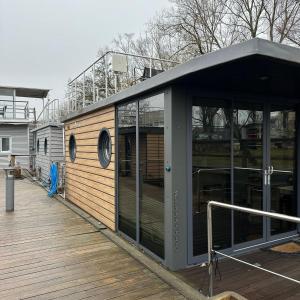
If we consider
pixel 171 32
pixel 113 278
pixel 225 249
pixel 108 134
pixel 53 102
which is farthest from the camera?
pixel 171 32

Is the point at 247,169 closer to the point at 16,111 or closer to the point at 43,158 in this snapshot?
the point at 43,158

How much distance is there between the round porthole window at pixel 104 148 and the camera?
5.75m

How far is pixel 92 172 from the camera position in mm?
6449

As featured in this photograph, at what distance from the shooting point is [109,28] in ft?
63.6

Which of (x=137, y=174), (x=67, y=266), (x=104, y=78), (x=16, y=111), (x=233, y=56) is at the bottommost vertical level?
(x=67, y=266)

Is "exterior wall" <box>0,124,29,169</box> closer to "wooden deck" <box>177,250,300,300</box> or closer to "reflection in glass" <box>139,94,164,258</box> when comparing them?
"reflection in glass" <box>139,94,164,258</box>

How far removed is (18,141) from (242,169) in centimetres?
1737

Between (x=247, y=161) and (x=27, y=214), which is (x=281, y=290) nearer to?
(x=247, y=161)

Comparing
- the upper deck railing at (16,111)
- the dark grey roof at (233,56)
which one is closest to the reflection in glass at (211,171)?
the dark grey roof at (233,56)

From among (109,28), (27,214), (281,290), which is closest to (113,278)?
(281,290)

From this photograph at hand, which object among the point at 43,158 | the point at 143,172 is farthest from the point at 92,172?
the point at 43,158

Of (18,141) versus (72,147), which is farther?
(18,141)

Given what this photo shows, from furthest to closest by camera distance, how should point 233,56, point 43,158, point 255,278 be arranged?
point 43,158 < point 255,278 < point 233,56

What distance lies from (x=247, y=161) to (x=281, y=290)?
164 centimetres
